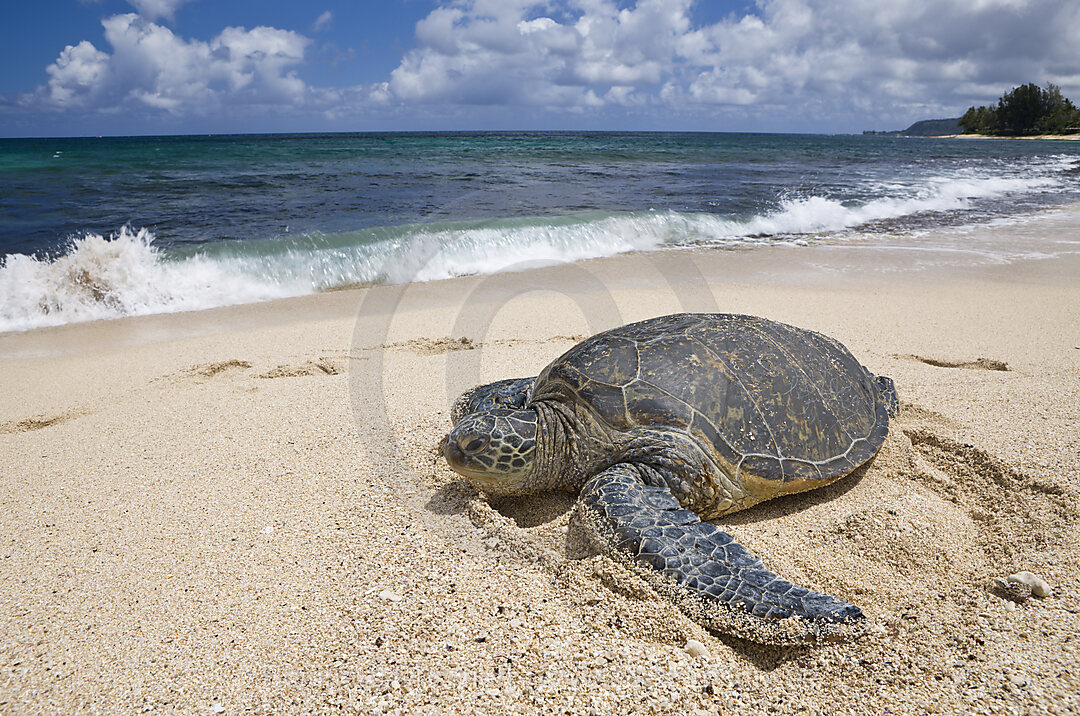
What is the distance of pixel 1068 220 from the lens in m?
12.3

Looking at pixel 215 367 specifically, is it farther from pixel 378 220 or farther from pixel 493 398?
pixel 378 220

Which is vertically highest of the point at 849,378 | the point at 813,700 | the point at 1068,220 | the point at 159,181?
the point at 159,181

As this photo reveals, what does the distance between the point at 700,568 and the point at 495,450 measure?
981 millimetres

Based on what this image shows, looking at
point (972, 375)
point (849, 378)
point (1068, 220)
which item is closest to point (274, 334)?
point (849, 378)

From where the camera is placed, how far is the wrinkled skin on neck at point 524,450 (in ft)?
8.53

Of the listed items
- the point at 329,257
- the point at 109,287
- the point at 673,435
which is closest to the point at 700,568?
the point at 673,435

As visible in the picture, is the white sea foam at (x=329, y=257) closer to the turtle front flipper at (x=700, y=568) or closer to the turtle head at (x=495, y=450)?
the turtle head at (x=495, y=450)

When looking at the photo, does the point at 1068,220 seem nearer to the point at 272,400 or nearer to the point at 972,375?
the point at 972,375

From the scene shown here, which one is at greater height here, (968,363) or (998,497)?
(968,363)

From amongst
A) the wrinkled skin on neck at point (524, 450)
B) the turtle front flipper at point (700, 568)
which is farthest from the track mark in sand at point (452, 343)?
the turtle front flipper at point (700, 568)

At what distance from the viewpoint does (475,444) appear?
102 inches

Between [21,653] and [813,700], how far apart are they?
247 centimetres

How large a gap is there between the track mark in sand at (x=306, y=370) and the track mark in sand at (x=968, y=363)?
15.1ft

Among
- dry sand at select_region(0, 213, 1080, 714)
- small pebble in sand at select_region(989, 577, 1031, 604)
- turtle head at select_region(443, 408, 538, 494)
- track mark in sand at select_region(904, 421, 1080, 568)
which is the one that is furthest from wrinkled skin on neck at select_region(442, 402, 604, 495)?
track mark in sand at select_region(904, 421, 1080, 568)
